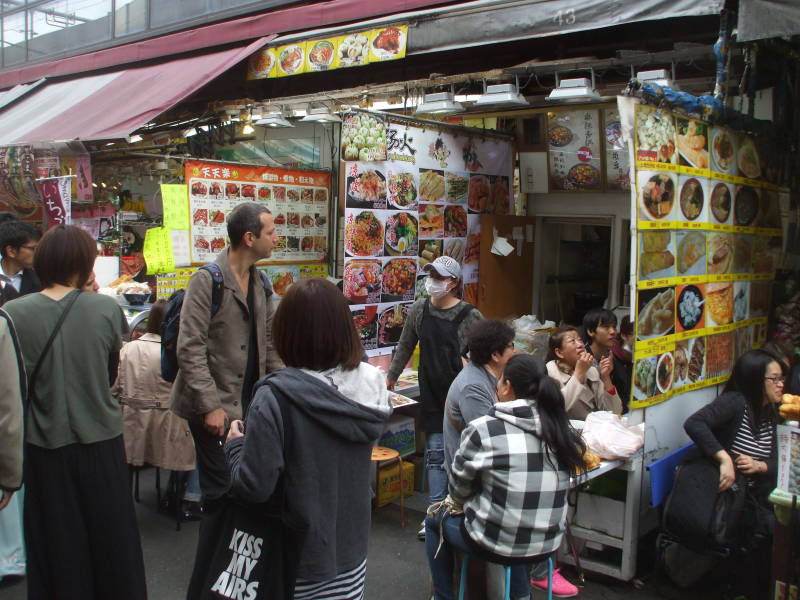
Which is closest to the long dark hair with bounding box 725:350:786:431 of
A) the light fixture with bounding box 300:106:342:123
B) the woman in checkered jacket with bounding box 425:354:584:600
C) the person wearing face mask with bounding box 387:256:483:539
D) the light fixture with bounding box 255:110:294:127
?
the woman in checkered jacket with bounding box 425:354:584:600

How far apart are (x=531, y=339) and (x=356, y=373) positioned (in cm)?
461

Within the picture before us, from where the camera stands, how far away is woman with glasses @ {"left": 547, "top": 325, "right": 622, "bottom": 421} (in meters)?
4.82

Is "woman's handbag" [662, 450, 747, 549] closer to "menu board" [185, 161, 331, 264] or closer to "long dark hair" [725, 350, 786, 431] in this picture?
"long dark hair" [725, 350, 786, 431]

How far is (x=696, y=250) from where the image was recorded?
4.91m

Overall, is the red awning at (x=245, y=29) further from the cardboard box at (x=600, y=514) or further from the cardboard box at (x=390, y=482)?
the cardboard box at (x=600, y=514)

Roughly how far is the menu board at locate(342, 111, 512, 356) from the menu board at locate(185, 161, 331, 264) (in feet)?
3.78

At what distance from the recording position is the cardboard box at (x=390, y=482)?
5.80 metres

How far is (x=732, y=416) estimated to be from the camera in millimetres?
4488

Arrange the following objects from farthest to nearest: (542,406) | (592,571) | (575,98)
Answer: (575,98) < (592,571) < (542,406)

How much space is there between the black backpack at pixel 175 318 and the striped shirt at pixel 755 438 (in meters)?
3.04

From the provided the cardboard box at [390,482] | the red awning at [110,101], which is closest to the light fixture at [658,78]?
the cardboard box at [390,482]

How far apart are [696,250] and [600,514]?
1.90 meters

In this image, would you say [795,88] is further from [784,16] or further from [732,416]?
[732,416]

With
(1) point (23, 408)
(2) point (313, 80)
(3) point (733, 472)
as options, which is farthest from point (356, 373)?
(2) point (313, 80)
